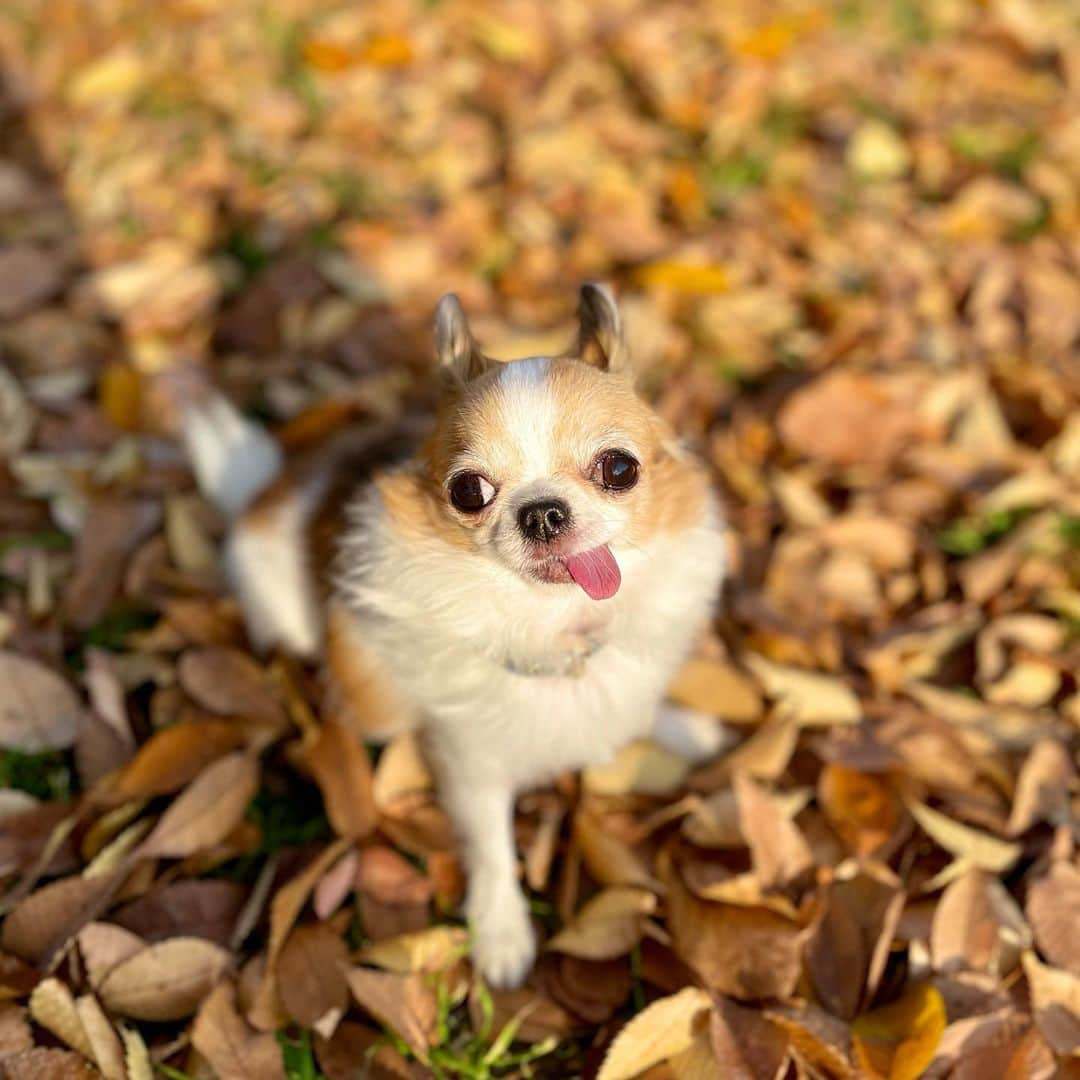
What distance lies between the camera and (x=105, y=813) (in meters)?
2.65

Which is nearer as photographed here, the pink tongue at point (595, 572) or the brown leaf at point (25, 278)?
the pink tongue at point (595, 572)

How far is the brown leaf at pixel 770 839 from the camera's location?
2.55m

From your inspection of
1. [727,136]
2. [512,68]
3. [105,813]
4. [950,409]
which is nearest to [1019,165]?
[727,136]

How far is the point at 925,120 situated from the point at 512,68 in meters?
1.83

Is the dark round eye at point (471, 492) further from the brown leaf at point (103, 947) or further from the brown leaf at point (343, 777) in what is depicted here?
the brown leaf at point (103, 947)

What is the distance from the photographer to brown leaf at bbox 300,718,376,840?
2.69 meters

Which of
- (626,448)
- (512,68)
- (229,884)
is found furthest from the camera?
(512,68)

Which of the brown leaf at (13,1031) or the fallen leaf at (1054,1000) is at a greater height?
the brown leaf at (13,1031)

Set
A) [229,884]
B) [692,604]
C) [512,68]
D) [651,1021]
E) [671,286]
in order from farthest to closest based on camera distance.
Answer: [512,68], [671,286], [229,884], [692,604], [651,1021]

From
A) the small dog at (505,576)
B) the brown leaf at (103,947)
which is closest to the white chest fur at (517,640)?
the small dog at (505,576)

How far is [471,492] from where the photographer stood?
2037 mm

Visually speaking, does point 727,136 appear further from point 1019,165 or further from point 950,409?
point 950,409

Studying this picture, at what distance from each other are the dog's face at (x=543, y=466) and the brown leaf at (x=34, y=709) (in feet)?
4.29

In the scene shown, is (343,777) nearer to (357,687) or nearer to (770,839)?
(357,687)
